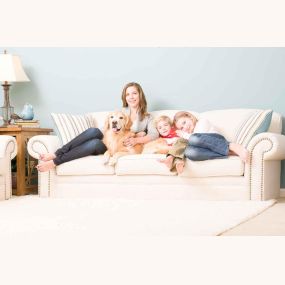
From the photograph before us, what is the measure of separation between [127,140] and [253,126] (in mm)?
1055

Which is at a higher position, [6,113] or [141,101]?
[141,101]

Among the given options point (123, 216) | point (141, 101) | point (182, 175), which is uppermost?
point (141, 101)

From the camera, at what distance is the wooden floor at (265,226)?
2.67 m

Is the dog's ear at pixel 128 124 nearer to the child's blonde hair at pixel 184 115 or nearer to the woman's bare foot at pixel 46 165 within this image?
the child's blonde hair at pixel 184 115

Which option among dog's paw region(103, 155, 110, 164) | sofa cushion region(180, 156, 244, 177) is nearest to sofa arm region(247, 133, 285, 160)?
sofa cushion region(180, 156, 244, 177)

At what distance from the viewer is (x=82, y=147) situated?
14.4 feet

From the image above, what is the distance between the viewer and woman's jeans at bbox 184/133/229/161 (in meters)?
4.06

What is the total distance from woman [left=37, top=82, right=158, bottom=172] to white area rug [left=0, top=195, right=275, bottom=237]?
13.8 inches

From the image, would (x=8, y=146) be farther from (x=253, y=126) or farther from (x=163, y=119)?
(x=253, y=126)

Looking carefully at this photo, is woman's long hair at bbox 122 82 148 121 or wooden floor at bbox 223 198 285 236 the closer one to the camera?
wooden floor at bbox 223 198 285 236

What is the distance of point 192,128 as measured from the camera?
455 cm

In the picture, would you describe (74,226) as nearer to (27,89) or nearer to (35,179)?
(35,179)

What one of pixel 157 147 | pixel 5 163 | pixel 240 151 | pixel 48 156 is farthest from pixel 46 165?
pixel 240 151

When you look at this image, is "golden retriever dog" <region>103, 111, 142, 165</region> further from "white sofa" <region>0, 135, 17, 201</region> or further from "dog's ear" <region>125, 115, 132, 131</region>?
"white sofa" <region>0, 135, 17, 201</region>
